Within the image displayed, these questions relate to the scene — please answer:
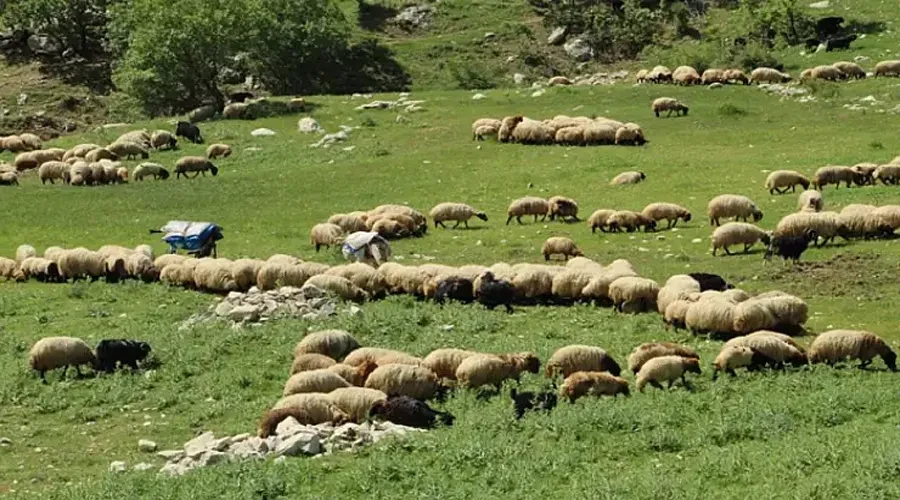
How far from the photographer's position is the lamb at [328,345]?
19.2 m

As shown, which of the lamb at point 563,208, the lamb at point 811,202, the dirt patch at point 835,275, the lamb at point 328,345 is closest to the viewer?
the lamb at point 328,345

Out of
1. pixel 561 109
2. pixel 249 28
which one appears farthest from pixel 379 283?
pixel 249 28

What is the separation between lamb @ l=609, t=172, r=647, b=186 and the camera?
35812 mm

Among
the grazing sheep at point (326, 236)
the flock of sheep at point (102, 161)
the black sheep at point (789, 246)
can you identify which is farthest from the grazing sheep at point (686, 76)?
the black sheep at point (789, 246)

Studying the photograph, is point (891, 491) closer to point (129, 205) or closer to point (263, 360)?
point (263, 360)

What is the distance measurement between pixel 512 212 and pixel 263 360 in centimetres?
1338

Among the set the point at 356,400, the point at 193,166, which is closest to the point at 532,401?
the point at 356,400

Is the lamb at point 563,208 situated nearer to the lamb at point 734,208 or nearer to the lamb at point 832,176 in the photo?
the lamb at point 734,208

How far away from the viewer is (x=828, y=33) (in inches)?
2222

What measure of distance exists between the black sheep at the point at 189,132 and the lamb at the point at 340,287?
2517 cm

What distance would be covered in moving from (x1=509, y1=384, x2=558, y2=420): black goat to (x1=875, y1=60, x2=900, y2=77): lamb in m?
36.4

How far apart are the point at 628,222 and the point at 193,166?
58.5 feet

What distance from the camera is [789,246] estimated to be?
2473 cm

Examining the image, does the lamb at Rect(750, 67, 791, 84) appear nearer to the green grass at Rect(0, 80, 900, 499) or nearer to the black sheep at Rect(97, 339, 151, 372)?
the green grass at Rect(0, 80, 900, 499)
